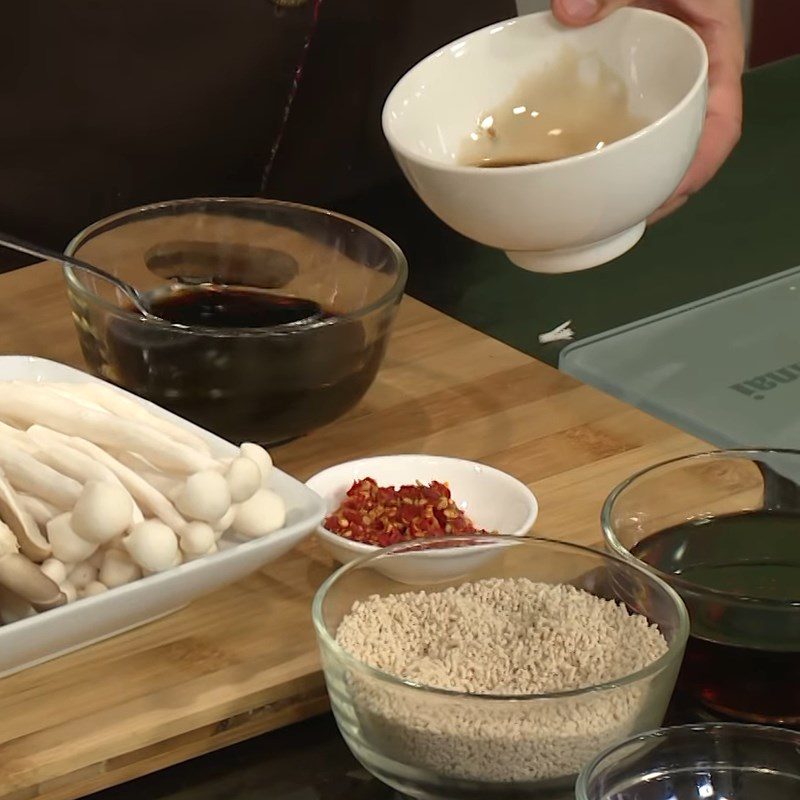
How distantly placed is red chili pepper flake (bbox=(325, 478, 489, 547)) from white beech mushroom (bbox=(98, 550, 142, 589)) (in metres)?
0.14

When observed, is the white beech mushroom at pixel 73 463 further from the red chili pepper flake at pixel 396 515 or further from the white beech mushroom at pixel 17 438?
the red chili pepper flake at pixel 396 515

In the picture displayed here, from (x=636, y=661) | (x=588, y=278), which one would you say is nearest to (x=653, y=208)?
(x=636, y=661)

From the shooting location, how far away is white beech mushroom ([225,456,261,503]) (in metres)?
0.86

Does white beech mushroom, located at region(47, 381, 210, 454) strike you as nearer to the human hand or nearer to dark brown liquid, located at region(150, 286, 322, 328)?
dark brown liquid, located at region(150, 286, 322, 328)

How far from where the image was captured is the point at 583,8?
104 cm

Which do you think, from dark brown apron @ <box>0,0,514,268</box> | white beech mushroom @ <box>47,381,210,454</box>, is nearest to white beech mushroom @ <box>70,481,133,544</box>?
white beech mushroom @ <box>47,381,210,454</box>

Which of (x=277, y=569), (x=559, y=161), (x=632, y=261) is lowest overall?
(x=632, y=261)

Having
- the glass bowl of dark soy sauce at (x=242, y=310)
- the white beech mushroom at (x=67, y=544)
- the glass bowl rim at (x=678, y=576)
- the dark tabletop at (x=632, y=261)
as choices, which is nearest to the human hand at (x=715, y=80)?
the dark tabletop at (x=632, y=261)

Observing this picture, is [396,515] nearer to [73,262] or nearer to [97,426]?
[97,426]

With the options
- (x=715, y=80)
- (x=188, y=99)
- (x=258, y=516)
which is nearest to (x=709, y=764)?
(x=258, y=516)

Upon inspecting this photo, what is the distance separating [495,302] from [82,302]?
1.32 feet

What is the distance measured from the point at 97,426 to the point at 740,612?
0.37 meters

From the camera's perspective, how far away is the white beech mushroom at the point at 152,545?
2.71ft

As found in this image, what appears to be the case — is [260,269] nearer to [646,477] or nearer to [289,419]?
[289,419]
